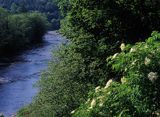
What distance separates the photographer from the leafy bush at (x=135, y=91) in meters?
9.49

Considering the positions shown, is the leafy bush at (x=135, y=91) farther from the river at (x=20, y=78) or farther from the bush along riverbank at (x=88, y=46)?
the river at (x=20, y=78)

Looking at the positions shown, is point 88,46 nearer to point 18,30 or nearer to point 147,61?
point 147,61

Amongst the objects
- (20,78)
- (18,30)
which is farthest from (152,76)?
(18,30)

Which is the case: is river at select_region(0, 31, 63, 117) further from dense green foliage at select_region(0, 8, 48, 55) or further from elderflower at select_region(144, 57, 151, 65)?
elderflower at select_region(144, 57, 151, 65)

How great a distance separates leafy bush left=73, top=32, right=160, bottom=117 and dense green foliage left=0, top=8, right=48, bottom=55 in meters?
83.5

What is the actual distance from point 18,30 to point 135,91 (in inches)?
3674

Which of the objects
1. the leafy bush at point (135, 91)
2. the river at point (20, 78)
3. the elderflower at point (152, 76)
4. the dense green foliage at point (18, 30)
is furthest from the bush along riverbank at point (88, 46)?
the dense green foliage at point (18, 30)

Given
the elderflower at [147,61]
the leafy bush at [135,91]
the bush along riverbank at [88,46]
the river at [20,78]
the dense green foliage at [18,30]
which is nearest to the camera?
the leafy bush at [135,91]

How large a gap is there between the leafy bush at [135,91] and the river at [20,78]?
26.1 m

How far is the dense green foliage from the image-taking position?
3748 inches

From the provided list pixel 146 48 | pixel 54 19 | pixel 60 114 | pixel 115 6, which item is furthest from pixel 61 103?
pixel 54 19

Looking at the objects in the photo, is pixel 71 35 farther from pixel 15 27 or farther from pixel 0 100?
pixel 15 27

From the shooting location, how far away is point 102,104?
9836 millimetres

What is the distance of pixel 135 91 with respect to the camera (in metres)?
9.54
